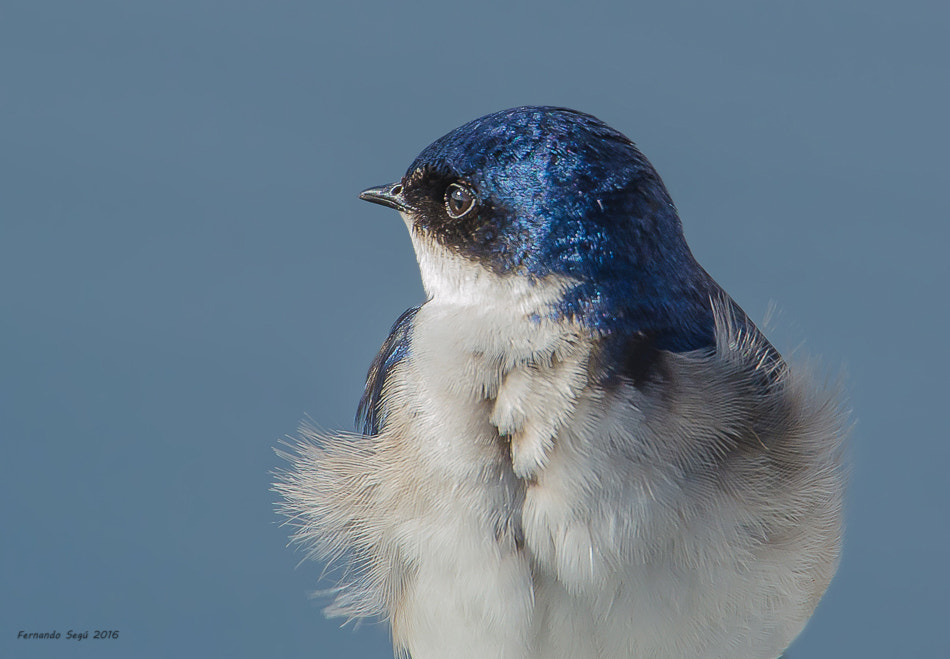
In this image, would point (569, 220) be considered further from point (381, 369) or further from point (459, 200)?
point (381, 369)

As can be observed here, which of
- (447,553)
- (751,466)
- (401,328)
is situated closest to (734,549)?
(751,466)

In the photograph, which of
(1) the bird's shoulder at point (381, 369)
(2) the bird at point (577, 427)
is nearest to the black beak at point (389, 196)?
(2) the bird at point (577, 427)

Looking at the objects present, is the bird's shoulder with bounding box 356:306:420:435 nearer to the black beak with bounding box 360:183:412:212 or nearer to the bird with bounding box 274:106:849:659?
the bird with bounding box 274:106:849:659

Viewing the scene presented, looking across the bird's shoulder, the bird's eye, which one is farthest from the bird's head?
the bird's shoulder

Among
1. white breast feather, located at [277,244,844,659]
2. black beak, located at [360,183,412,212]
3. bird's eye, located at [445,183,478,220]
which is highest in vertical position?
bird's eye, located at [445,183,478,220]

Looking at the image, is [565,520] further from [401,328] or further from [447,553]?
[401,328]

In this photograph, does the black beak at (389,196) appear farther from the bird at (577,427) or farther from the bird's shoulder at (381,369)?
the bird's shoulder at (381,369)

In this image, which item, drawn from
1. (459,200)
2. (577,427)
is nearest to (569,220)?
(459,200)
